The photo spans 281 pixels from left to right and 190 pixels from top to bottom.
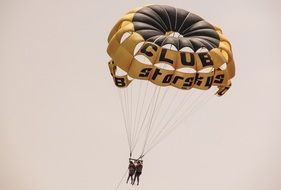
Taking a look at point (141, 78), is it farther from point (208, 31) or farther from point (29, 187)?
point (29, 187)

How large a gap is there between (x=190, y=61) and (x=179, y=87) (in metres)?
1.84

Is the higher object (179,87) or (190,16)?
(190,16)

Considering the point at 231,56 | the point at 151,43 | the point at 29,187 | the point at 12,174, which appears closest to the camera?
the point at 151,43

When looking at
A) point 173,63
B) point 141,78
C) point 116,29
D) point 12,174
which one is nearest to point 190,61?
point 173,63

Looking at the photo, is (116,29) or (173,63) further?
(116,29)

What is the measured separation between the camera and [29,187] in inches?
6850

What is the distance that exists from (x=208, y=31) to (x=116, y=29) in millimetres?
5396

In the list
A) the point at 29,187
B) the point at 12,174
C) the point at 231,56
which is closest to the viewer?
the point at 231,56

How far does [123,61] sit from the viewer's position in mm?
31547

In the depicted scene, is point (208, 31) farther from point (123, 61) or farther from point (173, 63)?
point (123, 61)

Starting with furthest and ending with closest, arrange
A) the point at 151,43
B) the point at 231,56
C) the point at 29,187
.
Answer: the point at 29,187, the point at 231,56, the point at 151,43

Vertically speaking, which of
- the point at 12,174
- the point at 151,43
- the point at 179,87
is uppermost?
the point at 151,43

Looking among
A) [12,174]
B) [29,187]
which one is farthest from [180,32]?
[12,174]

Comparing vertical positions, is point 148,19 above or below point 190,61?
above
